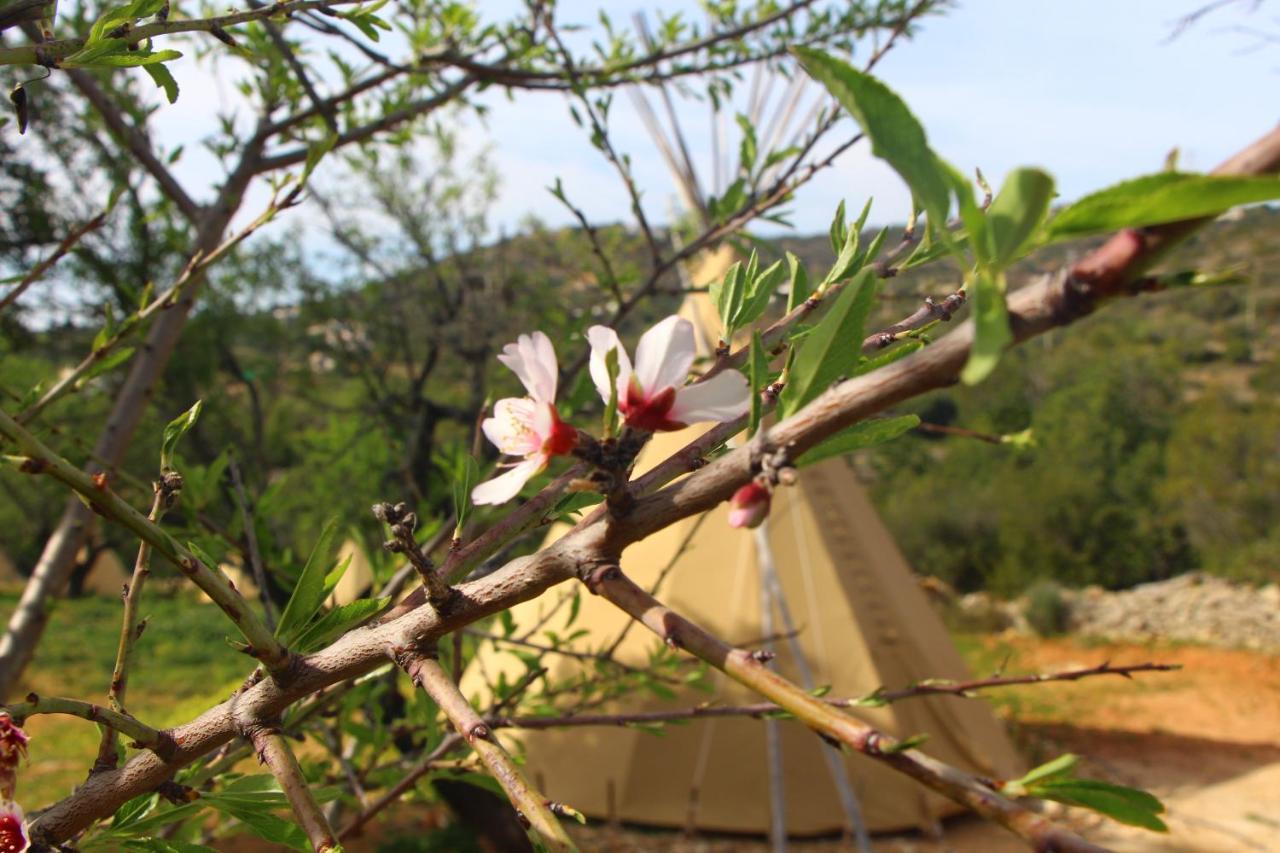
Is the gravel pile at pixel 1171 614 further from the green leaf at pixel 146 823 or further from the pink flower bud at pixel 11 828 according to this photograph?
the pink flower bud at pixel 11 828

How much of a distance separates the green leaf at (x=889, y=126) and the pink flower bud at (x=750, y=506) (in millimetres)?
124

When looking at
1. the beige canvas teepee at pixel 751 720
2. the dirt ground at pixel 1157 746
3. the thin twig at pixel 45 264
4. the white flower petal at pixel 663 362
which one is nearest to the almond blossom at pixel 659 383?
the white flower petal at pixel 663 362

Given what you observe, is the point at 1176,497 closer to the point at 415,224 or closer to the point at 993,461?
the point at 993,461

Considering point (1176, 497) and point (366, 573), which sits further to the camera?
point (1176, 497)

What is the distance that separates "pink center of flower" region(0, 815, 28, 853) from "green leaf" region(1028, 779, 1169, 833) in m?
0.48

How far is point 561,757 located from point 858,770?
1641 millimetres

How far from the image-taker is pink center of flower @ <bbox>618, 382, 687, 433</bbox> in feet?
1.48

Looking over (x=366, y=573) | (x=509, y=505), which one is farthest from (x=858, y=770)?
(x=509, y=505)

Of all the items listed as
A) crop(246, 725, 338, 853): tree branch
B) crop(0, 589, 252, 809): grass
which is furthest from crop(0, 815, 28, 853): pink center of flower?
crop(0, 589, 252, 809): grass

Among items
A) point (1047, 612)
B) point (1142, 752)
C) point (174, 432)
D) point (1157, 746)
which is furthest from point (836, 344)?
point (1047, 612)

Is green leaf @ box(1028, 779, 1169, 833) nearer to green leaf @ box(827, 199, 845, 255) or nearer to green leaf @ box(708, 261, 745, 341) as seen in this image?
green leaf @ box(708, 261, 745, 341)

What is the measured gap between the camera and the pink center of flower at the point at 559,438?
450mm

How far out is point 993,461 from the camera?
17.3m

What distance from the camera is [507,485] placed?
438mm
